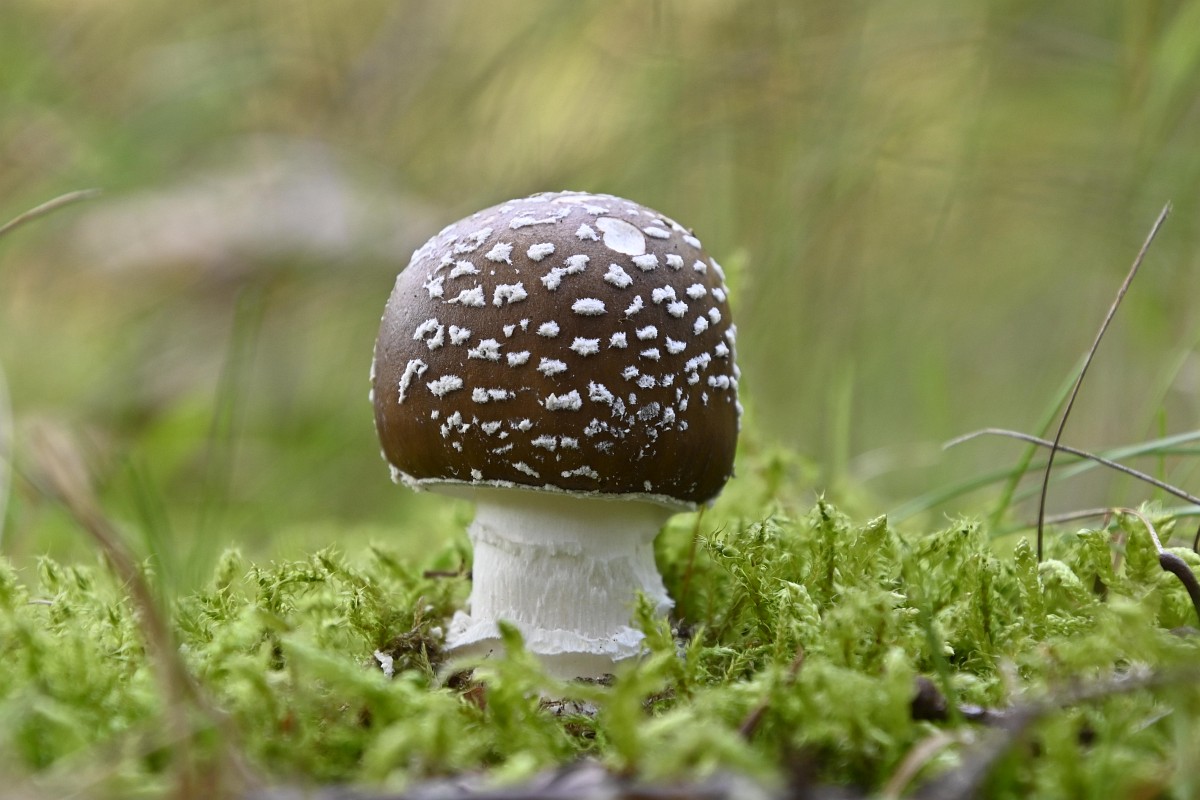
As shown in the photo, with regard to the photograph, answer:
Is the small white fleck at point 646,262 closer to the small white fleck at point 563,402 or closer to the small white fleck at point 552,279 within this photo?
the small white fleck at point 552,279

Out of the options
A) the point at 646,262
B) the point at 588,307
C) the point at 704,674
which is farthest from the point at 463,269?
the point at 704,674

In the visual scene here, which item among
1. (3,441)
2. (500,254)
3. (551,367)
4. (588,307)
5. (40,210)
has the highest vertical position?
(40,210)

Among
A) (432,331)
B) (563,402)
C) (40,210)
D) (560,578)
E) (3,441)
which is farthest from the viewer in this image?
(3,441)

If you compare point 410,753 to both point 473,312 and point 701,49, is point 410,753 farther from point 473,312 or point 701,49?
point 701,49

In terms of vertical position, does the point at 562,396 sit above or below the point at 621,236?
below

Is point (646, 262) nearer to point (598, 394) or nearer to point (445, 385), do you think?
point (598, 394)

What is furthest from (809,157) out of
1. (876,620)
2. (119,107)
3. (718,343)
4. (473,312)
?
(119,107)
